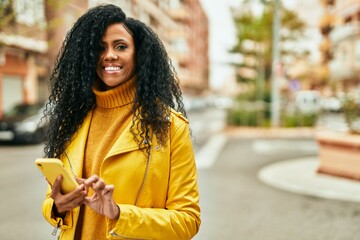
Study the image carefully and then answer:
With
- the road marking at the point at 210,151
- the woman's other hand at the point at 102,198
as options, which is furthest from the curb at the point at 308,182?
the woman's other hand at the point at 102,198

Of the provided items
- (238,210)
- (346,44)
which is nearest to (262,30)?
(346,44)

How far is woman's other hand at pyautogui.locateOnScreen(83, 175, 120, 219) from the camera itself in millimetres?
1344

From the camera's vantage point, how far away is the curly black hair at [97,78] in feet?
5.47

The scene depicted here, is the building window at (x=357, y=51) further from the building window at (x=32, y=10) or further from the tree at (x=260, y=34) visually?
the building window at (x=32, y=10)

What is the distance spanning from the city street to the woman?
11.6ft

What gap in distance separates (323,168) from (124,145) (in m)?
8.28

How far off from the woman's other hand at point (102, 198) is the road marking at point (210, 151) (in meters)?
8.95

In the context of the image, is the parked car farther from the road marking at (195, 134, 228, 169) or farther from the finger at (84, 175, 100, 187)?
the finger at (84, 175, 100, 187)

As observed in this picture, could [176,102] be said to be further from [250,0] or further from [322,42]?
[322,42]

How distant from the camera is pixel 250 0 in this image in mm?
26344

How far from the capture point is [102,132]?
176 cm

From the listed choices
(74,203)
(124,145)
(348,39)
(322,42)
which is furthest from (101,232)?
(322,42)

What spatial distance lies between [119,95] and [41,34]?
24043 mm

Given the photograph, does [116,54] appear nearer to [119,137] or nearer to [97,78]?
[97,78]
